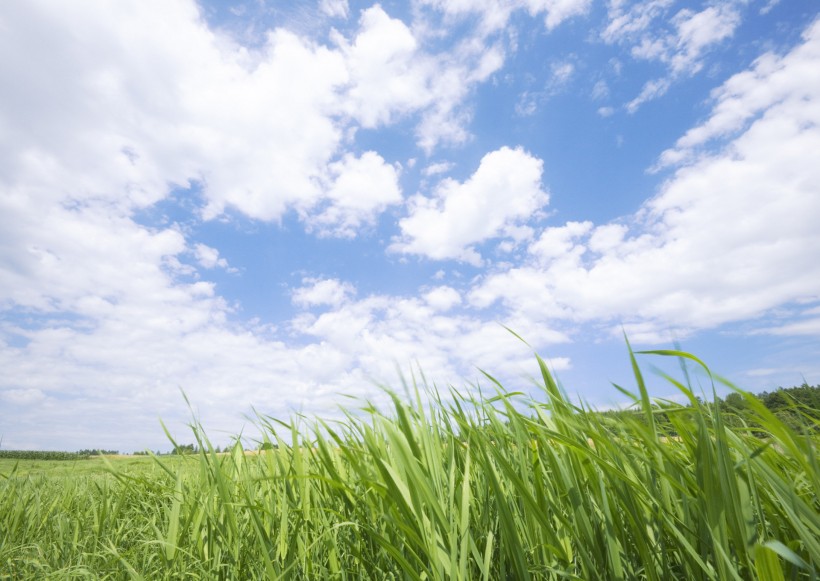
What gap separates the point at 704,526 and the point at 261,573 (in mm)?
1259

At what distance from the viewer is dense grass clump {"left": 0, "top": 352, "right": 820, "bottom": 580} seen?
884mm

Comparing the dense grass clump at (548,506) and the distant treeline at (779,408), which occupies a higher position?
the distant treeline at (779,408)

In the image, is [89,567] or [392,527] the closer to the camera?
[392,527]

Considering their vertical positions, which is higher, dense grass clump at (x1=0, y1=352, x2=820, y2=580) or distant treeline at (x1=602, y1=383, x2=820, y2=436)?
distant treeline at (x1=602, y1=383, x2=820, y2=436)

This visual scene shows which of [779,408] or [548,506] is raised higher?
[779,408]

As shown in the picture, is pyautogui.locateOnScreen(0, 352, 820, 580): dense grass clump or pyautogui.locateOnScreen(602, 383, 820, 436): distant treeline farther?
pyautogui.locateOnScreen(602, 383, 820, 436): distant treeline

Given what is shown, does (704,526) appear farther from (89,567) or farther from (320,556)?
(89,567)

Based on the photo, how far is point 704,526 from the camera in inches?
37.6

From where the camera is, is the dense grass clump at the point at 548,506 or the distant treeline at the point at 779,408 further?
the distant treeline at the point at 779,408

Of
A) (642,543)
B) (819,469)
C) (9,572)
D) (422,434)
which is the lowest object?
(9,572)

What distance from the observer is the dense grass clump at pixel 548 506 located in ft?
2.90

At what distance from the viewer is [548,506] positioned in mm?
1291

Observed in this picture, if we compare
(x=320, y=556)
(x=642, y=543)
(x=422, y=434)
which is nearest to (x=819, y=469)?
(x=642, y=543)

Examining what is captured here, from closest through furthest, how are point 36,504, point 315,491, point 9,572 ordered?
point 315,491
point 9,572
point 36,504
